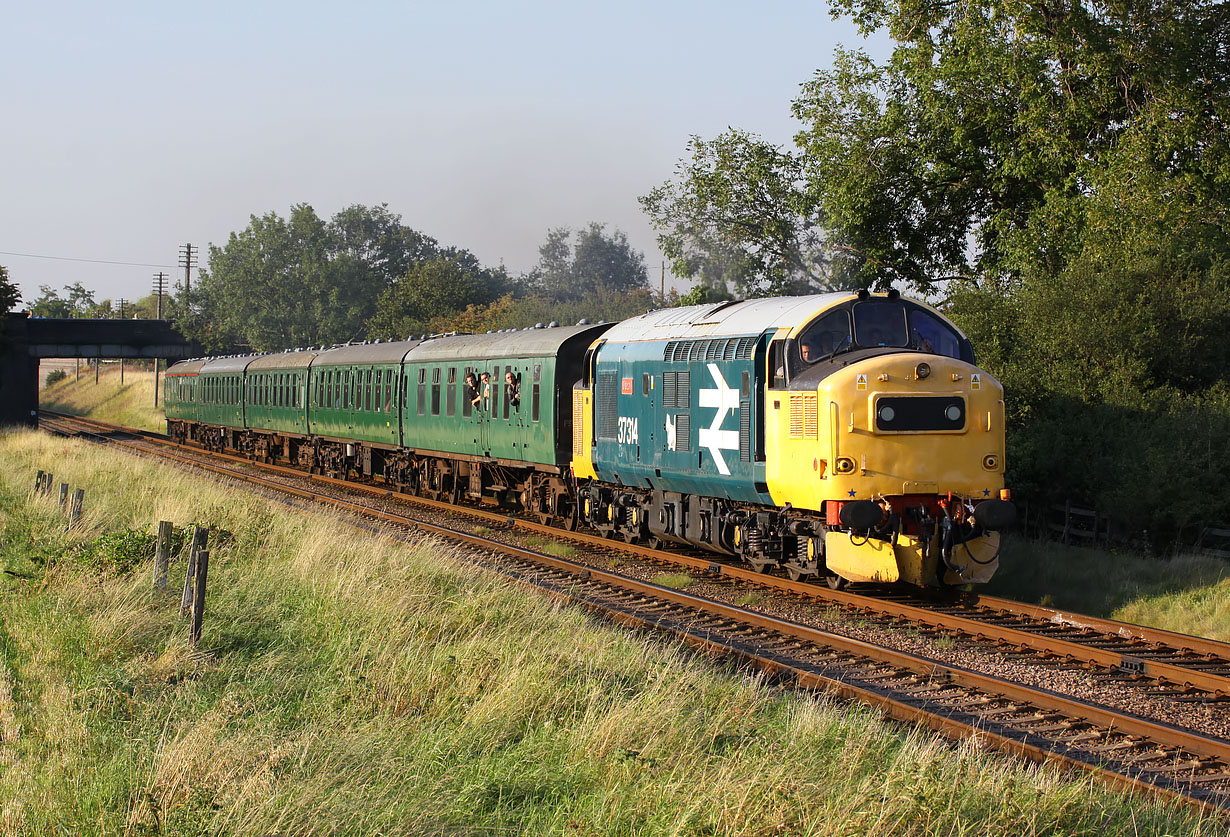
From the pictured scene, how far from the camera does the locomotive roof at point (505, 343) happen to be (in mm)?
19359

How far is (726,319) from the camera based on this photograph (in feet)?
46.8

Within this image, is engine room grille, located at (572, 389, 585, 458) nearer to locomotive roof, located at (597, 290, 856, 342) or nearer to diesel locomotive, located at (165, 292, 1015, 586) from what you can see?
diesel locomotive, located at (165, 292, 1015, 586)

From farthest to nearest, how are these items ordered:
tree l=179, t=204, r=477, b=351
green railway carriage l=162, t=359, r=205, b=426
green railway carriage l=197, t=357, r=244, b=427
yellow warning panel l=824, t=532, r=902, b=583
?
tree l=179, t=204, r=477, b=351 → green railway carriage l=162, t=359, r=205, b=426 → green railway carriage l=197, t=357, r=244, b=427 → yellow warning panel l=824, t=532, r=902, b=583

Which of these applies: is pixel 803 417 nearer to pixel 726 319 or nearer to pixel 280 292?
pixel 726 319

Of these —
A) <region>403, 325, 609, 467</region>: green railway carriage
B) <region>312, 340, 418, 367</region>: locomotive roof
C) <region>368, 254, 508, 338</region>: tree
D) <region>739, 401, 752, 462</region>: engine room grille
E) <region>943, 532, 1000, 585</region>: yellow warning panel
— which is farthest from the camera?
<region>368, 254, 508, 338</region>: tree

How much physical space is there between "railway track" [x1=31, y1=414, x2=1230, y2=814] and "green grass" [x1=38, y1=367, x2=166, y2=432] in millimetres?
58683

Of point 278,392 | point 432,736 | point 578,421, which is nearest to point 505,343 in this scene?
point 578,421

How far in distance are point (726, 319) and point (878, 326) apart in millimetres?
2203

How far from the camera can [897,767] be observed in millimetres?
6223

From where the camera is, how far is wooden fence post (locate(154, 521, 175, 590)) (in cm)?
1105

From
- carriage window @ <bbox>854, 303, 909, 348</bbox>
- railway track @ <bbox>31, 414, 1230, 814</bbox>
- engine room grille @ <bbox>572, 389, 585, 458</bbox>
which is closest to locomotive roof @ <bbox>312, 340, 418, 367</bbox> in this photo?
engine room grille @ <bbox>572, 389, 585, 458</bbox>

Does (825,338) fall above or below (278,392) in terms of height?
above

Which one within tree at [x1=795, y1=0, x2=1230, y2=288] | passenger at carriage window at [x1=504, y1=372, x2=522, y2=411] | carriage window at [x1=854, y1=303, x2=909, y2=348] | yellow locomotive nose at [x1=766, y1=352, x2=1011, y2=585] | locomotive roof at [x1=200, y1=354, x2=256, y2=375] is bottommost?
yellow locomotive nose at [x1=766, y1=352, x2=1011, y2=585]

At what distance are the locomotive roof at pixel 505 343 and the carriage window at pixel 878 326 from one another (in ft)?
23.9
